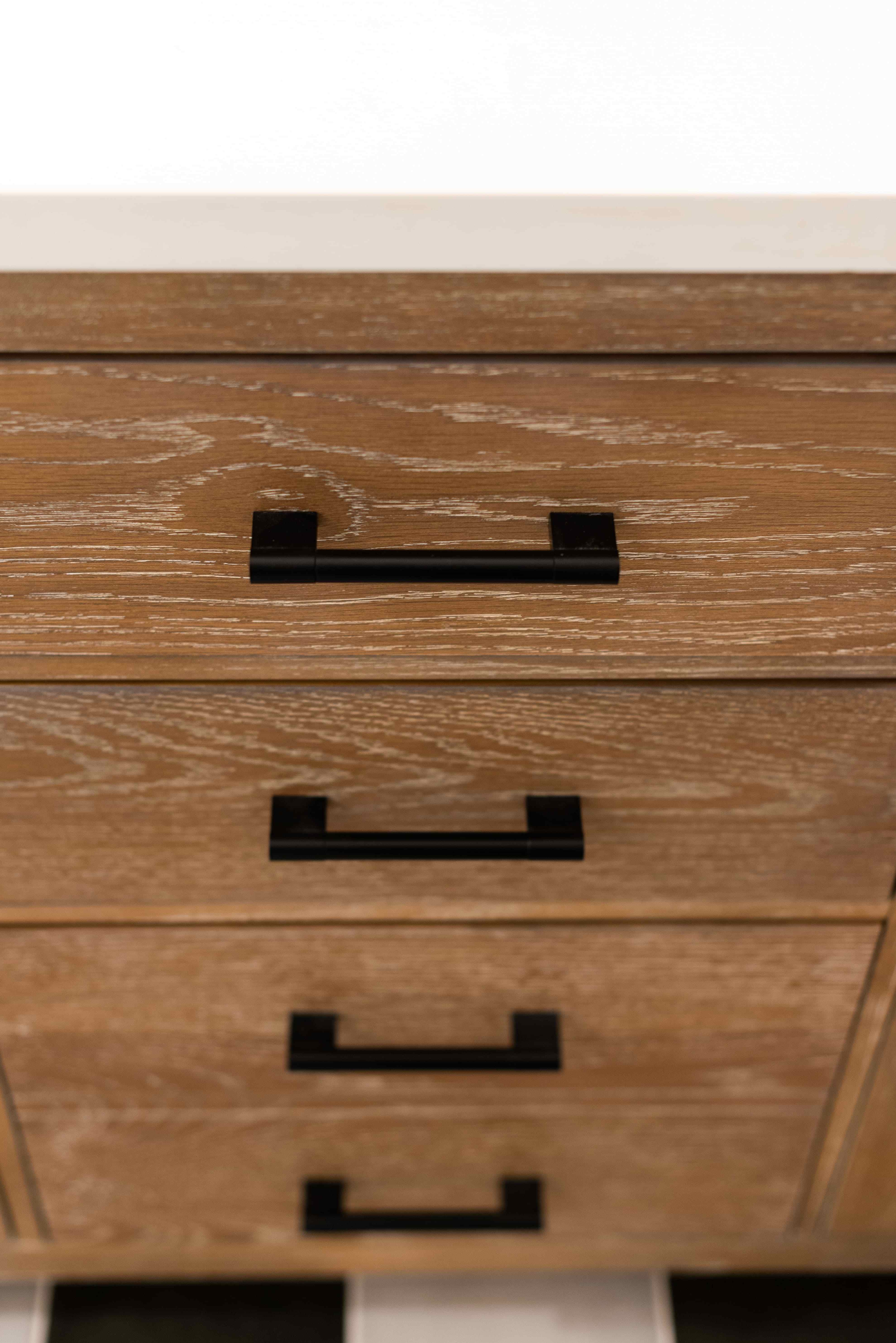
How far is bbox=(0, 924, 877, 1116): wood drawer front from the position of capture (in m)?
0.56

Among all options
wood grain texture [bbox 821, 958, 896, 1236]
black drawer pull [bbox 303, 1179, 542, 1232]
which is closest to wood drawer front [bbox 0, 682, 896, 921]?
wood grain texture [bbox 821, 958, 896, 1236]

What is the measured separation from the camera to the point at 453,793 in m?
0.50

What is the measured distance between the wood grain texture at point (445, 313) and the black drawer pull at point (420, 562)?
0.07 m

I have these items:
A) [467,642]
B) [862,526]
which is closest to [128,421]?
[467,642]

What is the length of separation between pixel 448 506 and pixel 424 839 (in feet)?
0.55

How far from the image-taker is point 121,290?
1.17 feet

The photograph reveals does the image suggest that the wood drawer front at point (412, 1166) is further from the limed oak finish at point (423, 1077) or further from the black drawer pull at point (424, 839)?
the black drawer pull at point (424, 839)

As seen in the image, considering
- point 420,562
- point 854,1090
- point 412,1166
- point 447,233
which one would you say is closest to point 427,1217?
point 412,1166

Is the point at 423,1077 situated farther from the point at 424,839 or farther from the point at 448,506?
the point at 448,506

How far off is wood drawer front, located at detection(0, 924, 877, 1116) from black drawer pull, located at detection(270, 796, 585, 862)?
82 mm

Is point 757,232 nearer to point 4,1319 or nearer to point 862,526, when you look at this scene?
point 862,526

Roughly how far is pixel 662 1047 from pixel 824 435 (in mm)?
370

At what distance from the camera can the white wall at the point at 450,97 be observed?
322 mm

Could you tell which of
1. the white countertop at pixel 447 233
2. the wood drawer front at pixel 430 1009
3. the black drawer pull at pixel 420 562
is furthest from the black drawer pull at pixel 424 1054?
the white countertop at pixel 447 233
